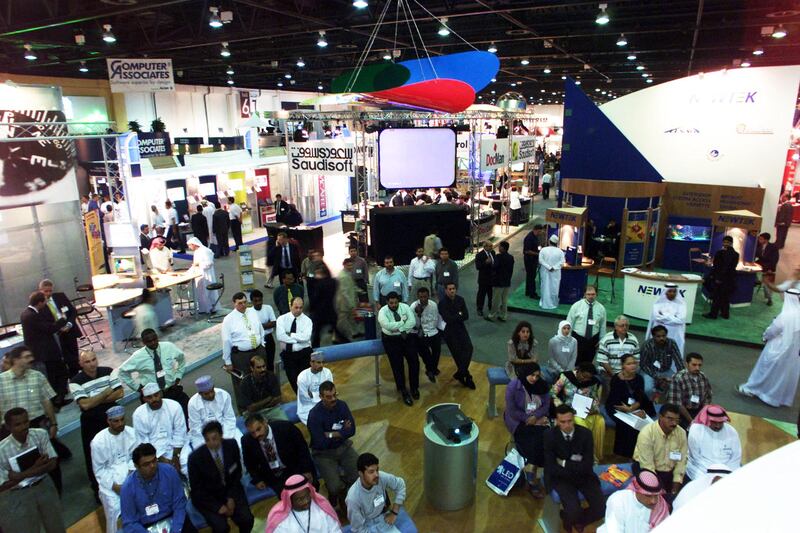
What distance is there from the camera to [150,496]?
4.00m

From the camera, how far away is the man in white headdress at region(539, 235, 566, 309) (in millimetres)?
9422

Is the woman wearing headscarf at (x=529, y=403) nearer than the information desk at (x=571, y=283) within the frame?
Yes

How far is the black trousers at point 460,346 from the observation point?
22.7ft

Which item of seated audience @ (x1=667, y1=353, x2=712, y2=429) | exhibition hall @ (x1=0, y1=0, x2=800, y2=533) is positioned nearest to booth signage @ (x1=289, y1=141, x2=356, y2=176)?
exhibition hall @ (x1=0, y1=0, x2=800, y2=533)

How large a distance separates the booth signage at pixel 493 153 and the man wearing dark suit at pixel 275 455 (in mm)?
9084

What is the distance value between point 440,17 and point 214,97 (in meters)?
20.3

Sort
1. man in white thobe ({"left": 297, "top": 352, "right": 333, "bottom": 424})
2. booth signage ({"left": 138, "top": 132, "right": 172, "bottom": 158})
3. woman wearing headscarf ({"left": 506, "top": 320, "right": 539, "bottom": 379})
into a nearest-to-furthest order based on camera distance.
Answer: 1. man in white thobe ({"left": 297, "top": 352, "right": 333, "bottom": 424})
2. woman wearing headscarf ({"left": 506, "top": 320, "right": 539, "bottom": 379})
3. booth signage ({"left": 138, "top": 132, "right": 172, "bottom": 158})

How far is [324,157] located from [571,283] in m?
5.41

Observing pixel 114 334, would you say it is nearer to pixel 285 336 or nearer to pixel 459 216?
pixel 285 336

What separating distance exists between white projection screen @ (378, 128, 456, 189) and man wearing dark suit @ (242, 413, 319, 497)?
855 cm

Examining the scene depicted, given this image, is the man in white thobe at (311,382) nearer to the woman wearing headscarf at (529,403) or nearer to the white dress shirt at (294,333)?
the white dress shirt at (294,333)

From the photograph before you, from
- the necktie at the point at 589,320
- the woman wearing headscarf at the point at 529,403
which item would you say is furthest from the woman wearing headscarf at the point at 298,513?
the necktie at the point at 589,320

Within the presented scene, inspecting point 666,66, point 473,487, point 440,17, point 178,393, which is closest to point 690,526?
point 473,487

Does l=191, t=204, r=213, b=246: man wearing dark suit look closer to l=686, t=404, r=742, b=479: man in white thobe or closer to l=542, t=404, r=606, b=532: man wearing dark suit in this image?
l=542, t=404, r=606, b=532: man wearing dark suit
